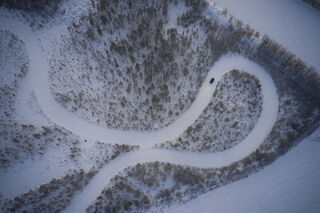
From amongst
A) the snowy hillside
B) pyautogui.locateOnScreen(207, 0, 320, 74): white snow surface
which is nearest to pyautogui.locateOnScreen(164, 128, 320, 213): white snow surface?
the snowy hillside

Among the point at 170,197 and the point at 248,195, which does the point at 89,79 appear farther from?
the point at 248,195

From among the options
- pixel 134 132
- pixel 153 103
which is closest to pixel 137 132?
pixel 134 132

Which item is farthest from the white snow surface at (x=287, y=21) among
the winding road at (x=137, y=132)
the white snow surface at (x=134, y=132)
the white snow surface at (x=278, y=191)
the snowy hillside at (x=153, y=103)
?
the white snow surface at (x=278, y=191)

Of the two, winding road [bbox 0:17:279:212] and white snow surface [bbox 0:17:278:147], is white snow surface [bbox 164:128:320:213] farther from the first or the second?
white snow surface [bbox 0:17:278:147]

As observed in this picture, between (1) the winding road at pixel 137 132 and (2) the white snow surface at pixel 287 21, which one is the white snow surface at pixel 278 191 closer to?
(1) the winding road at pixel 137 132

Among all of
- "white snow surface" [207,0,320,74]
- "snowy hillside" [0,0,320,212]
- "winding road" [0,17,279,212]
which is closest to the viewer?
"snowy hillside" [0,0,320,212]

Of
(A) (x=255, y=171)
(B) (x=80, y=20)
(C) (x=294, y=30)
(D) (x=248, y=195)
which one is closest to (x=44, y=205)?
(B) (x=80, y=20)
